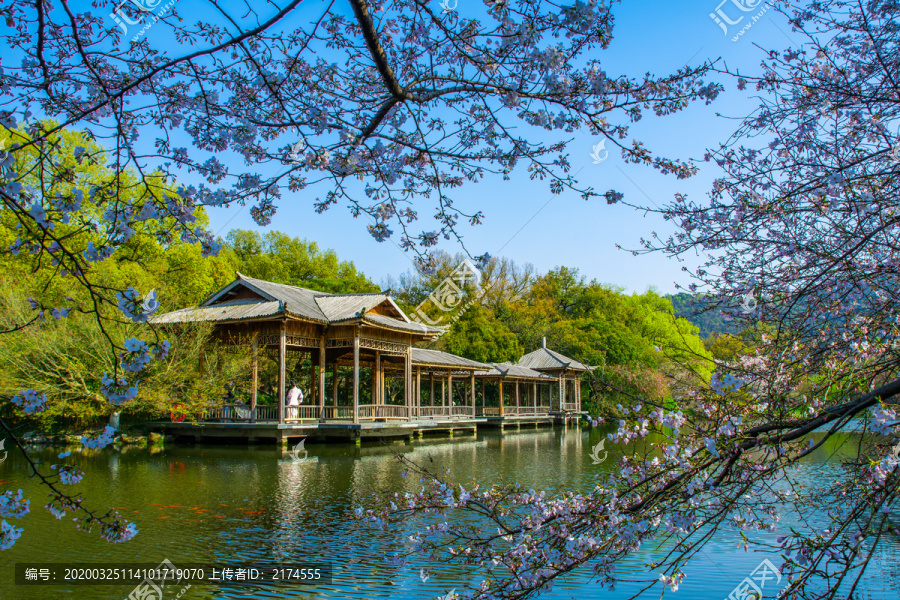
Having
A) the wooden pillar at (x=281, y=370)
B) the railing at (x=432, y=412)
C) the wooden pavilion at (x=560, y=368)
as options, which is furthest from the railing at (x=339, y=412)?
the wooden pavilion at (x=560, y=368)

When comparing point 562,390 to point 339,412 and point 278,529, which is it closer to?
point 339,412

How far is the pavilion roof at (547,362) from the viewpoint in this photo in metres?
29.0

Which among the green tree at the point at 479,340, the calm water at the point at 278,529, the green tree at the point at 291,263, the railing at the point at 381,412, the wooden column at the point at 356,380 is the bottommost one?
the calm water at the point at 278,529

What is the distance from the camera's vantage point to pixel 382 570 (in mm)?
5465

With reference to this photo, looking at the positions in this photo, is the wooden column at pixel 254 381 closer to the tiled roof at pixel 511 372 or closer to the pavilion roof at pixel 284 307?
the pavilion roof at pixel 284 307

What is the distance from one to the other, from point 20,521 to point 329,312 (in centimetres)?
1182

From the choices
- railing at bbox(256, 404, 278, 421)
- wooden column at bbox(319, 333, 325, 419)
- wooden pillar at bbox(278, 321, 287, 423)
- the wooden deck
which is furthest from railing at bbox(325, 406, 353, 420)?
wooden pillar at bbox(278, 321, 287, 423)

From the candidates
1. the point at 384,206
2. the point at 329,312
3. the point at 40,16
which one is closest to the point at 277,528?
the point at 384,206

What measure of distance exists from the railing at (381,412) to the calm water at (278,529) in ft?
14.7

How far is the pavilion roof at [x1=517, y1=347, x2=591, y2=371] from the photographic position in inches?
1141

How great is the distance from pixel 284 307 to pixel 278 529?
367 inches

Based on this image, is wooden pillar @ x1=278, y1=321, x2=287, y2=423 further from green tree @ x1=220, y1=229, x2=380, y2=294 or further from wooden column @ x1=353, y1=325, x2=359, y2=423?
green tree @ x1=220, y1=229, x2=380, y2=294

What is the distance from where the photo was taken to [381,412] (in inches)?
711

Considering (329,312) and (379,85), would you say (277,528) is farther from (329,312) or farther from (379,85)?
(329,312)
